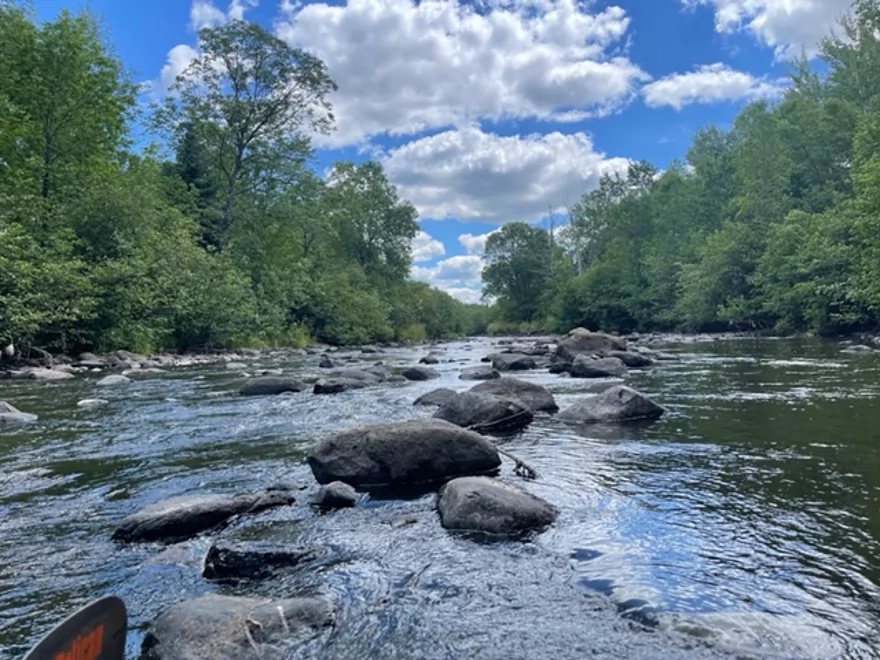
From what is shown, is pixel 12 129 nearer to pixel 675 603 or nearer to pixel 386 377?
pixel 386 377

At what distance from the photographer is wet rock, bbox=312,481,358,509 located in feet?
14.5

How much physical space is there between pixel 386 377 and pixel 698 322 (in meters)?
33.2

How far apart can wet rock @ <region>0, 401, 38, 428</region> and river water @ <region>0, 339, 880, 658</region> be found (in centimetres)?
55

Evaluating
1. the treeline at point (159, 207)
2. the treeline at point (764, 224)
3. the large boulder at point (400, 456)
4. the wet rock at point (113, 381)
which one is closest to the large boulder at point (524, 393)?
the large boulder at point (400, 456)

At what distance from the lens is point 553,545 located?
3484mm

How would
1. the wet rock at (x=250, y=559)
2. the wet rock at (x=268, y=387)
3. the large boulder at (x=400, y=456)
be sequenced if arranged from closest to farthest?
the wet rock at (x=250, y=559) → the large boulder at (x=400, y=456) → the wet rock at (x=268, y=387)

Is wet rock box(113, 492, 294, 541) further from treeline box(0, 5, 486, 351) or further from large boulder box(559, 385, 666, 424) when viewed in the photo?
treeline box(0, 5, 486, 351)

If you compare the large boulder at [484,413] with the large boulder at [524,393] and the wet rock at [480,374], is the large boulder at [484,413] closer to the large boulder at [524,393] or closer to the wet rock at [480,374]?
the large boulder at [524,393]

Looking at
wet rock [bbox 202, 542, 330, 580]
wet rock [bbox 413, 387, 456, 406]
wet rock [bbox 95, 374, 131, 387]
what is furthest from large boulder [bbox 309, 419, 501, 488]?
wet rock [bbox 95, 374, 131, 387]

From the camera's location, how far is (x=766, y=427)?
258 inches

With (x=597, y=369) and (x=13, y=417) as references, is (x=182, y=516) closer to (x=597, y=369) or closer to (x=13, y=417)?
(x=13, y=417)

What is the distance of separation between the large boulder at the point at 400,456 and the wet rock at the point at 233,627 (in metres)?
2.21

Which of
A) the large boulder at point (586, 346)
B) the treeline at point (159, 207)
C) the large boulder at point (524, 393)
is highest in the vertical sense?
the treeline at point (159, 207)

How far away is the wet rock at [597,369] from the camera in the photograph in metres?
13.4
